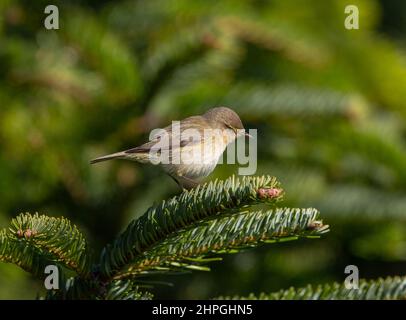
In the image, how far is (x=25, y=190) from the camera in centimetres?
383

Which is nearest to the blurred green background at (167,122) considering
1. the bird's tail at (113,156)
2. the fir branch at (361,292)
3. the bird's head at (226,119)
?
the bird's head at (226,119)

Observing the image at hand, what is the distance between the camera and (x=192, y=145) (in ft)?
14.1

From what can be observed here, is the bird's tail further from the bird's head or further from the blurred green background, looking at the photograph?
the bird's head

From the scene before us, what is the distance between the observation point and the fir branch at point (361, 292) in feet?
7.32

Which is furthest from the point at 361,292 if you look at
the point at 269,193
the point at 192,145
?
the point at 192,145

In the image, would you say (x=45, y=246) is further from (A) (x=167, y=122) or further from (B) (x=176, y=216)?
(A) (x=167, y=122)

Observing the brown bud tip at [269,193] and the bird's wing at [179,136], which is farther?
the bird's wing at [179,136]

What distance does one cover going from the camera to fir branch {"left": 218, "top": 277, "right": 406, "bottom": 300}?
223 cm

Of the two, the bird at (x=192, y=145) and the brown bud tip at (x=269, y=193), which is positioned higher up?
the brown bud tip at (x=269, y=193)

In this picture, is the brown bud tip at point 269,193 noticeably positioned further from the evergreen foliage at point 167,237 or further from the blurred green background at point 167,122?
the blurred green background at point 167,122

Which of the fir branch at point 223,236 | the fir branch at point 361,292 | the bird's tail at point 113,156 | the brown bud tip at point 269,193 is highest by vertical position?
the brown bud tip at point 269,193

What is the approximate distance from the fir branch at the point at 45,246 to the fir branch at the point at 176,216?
90 mm

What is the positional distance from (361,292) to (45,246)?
1032mm
